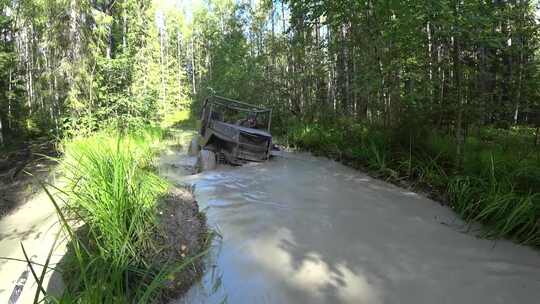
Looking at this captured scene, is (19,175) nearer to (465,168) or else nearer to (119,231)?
(119,231)

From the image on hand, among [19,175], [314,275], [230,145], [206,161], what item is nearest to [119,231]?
[314,275]

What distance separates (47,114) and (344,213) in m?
13.4

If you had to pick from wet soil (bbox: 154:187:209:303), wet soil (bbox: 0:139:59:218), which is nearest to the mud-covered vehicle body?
wet soil (bbox: 0:139:59:218)

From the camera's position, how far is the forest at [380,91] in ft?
16.0

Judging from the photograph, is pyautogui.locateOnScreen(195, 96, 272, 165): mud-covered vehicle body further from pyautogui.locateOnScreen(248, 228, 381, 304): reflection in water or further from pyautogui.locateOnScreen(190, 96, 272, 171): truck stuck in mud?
pyautogui.locateOnScreen(248, 228, 381, 304): reflection in water

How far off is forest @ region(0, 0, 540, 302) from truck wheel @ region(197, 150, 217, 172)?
2.96 metres

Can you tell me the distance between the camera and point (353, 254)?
11.5 ft

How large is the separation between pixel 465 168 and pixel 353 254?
2676 millimetres

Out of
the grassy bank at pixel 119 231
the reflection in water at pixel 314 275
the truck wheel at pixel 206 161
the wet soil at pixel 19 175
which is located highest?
the grassy bank at pixel 119 231

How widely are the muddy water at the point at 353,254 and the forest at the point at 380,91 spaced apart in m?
0.50

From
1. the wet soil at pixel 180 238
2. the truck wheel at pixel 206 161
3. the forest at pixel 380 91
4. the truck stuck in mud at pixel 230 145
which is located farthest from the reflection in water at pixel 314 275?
the truck stuck in mud at pixel 230 145

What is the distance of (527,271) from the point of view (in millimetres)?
3139

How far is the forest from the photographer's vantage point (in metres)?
4.88

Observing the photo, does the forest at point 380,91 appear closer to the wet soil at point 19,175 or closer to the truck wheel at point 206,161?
the wet soil at point 19,175
